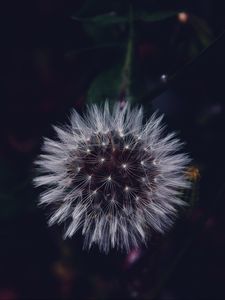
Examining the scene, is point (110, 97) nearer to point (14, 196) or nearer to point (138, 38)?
point (138, 38)

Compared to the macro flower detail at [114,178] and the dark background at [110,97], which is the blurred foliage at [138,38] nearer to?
the dark background at [110,97]

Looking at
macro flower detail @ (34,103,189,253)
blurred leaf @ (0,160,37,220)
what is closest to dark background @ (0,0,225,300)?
blurred leaf @ (0,160,37,220)

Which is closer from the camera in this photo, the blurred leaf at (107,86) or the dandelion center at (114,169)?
the dandelion center at (114,169)

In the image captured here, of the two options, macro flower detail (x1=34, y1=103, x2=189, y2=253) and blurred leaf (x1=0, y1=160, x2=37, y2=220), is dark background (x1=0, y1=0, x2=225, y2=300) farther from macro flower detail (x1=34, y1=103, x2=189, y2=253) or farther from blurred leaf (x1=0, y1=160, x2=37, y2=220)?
macro flower detail (x1=34, y1=103, x2=189, y2=253)

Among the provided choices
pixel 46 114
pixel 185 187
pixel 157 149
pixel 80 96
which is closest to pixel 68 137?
pixel 157 149

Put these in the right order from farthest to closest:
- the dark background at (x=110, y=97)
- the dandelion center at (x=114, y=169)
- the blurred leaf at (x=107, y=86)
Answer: the dark background at (x=110, y=97)
the blurred leaf at (x=107, y=86)
the dandelion center at (x=114, y=169)

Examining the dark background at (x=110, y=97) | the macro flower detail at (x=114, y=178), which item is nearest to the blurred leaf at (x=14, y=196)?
the dark background at (x=110, y=97)

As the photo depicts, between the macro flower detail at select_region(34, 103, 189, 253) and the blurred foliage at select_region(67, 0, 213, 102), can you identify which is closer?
the macro flower detail at select_region(34, 103, 189, 253)
